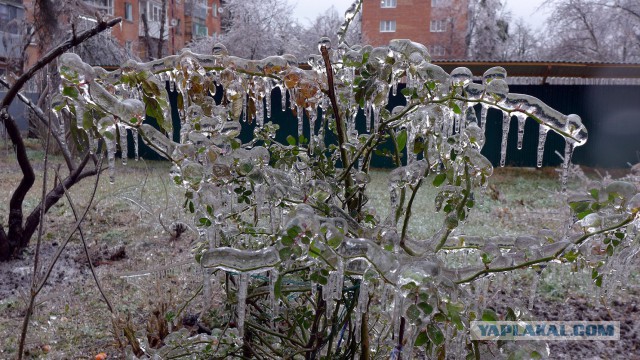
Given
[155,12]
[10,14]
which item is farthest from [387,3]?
[10,14]

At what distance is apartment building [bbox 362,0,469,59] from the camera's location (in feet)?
92.3

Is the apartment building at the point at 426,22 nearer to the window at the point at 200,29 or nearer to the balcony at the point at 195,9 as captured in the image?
the balcony at the point at 195,9

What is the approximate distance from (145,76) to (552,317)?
10.6 ft

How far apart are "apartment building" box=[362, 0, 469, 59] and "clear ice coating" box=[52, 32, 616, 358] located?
27.1 metres

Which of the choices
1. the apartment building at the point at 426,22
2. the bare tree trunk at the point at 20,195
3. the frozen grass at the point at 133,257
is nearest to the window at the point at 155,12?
the apartment building at the point at 426,22

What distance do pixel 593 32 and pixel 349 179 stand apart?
2463 cm

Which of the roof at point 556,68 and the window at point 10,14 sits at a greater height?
the window at point 10,14

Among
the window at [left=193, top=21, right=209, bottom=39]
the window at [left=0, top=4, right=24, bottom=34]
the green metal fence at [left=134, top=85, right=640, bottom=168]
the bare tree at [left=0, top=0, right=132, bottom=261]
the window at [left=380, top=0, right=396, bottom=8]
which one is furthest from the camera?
the window at [left=380, top=0, right=396, bottom=8]

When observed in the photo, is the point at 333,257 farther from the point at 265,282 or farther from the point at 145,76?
the point at 265,282

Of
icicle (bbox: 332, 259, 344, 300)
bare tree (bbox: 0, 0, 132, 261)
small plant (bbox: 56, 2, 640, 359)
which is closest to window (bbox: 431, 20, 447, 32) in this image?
bare tree (bbox: 0, 0, 132, 261)

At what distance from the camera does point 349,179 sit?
1430 mm

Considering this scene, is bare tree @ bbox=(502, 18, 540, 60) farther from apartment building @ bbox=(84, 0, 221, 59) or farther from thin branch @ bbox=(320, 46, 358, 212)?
thin branch @ bbox=(320, 46, 358, 212)

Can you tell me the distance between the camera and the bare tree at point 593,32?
70.9ft

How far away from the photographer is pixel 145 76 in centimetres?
124
